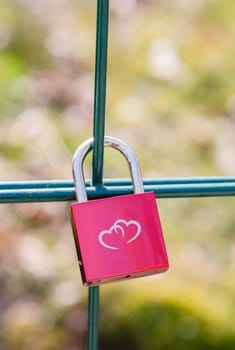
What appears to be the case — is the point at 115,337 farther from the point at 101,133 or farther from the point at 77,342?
the point at 101,133

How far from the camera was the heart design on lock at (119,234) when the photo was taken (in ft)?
2.07

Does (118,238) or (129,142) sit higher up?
(129,142)

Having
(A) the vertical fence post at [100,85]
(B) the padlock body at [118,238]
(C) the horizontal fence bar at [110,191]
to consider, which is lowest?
(B) the padlock body at [118,238]

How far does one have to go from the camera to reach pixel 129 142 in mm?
1867

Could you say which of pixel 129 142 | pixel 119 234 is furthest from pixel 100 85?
pixel 129 142

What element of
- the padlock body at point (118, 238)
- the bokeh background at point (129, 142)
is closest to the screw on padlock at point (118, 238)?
the padlock body at point (118, 238)

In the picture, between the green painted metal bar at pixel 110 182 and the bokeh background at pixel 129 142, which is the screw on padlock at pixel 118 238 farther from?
the bokeh background at pixel 129 142

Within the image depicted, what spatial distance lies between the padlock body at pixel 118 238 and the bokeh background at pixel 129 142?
2.64 feet

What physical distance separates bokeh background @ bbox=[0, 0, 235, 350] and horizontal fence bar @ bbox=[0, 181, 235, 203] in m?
0.75

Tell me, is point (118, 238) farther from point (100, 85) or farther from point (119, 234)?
point (100, 85)

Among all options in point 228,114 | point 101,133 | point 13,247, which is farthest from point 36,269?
point 101,133

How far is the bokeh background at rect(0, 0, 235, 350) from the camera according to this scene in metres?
1.46

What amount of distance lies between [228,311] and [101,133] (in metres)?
0.87

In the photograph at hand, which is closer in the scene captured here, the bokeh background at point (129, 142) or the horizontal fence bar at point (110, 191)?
the horizontal fence bar at point (110, 191)
